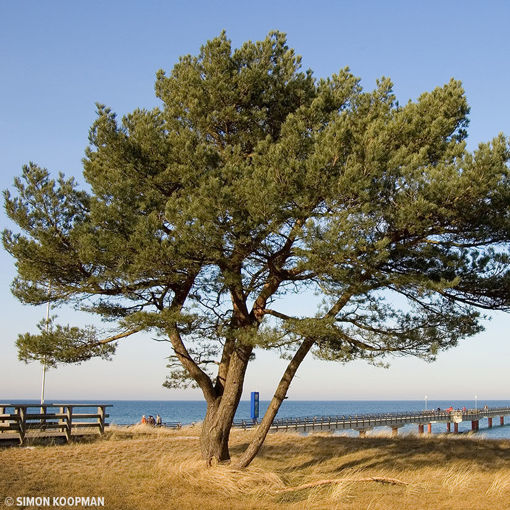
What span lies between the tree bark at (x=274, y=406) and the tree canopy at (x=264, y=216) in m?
0.05

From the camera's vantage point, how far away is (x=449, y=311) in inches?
478

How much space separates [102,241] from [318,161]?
4.07 metres

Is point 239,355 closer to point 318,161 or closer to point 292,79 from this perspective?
point 318,161

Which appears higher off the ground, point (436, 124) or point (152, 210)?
point (436, 124)

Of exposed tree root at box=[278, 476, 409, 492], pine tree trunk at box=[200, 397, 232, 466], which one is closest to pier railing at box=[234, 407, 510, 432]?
pine tree trunk at box=[200, 397, 232, 466]

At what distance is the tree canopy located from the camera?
31.5 ft

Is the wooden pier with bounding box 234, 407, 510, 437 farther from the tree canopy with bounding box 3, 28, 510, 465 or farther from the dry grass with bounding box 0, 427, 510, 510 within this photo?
the tree canopy with bounding box 3, 28, 510, 465

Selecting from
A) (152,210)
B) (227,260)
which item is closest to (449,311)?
(227,260)

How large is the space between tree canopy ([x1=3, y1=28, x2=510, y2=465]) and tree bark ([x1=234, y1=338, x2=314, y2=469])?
5cm

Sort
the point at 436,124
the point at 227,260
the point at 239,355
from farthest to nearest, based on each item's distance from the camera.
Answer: the point at 239,355 → the point at 227,260 → the point at 436,124

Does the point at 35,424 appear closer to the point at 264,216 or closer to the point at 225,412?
the point at 225,412

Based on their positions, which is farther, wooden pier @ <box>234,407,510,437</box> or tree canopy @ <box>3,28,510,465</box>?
wooden pier @ <box>234,407,510,437</box>

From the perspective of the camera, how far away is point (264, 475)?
1091cm

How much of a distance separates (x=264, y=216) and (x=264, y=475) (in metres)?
5.02
